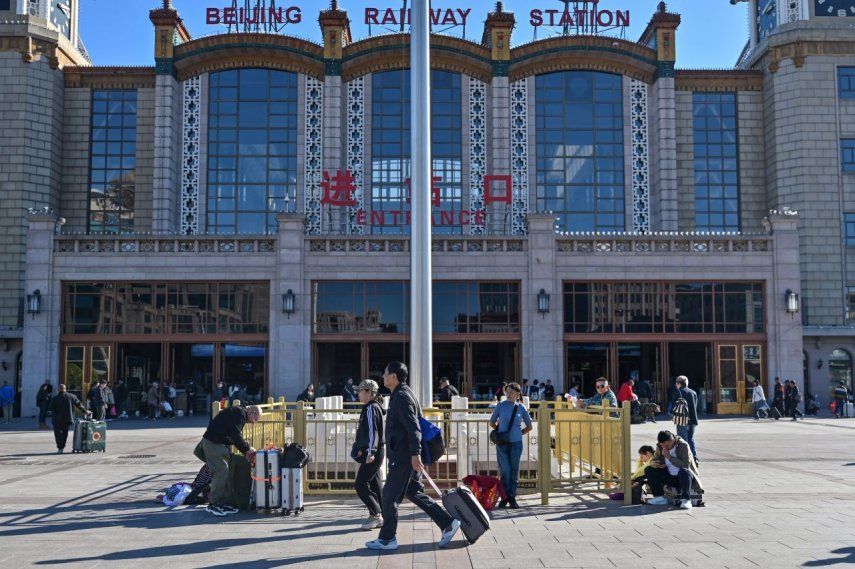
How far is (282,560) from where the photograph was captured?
362 inches

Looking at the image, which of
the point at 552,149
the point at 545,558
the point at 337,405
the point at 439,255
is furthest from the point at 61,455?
the point at 552,149

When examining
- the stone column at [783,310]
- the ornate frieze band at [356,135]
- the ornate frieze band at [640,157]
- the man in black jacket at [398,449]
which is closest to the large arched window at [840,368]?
the stone column at [783,310]

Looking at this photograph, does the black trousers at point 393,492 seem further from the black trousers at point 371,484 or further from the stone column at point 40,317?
the stone column at point 40,317

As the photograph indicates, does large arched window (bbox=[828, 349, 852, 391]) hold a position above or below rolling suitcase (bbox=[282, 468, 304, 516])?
above

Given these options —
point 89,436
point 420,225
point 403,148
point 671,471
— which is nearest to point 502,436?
point 671,471

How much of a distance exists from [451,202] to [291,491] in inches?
1119

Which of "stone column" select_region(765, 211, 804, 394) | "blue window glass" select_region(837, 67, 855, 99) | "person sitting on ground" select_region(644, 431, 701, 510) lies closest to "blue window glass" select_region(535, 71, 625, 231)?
"stone column" select_region(765, 211, 804, 394)

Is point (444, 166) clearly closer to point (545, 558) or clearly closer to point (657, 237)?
point (657, 237)

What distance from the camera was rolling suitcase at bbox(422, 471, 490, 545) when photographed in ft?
32.7

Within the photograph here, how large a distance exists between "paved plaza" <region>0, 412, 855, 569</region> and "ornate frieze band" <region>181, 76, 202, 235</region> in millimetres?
23935

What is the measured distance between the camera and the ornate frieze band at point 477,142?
39656 mm

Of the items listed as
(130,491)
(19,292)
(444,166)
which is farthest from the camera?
(444,166)

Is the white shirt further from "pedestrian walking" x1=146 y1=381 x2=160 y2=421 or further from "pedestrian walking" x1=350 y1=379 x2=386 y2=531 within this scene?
"pedestrian walking" x1=146 y1=381 x2=160 y2=421

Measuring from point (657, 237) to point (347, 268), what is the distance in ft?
41.0
